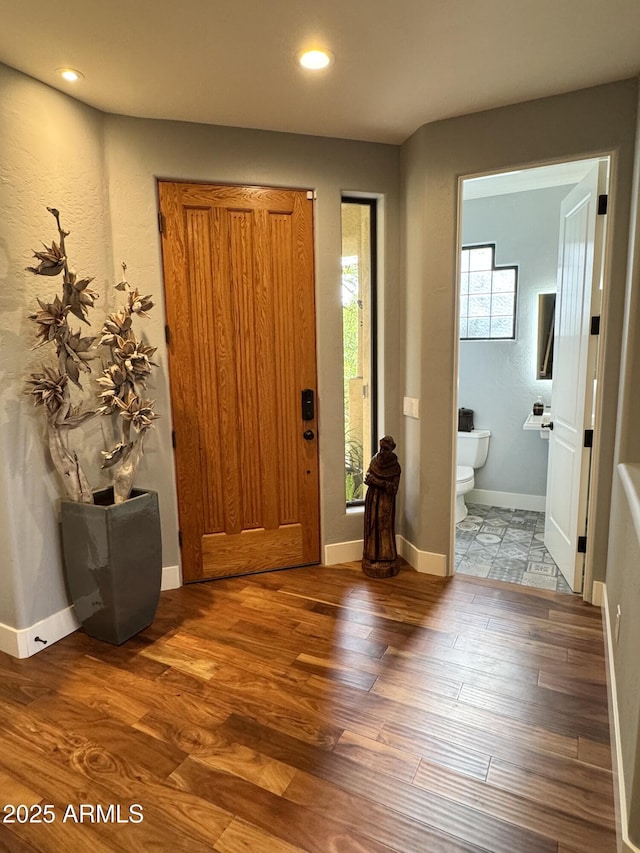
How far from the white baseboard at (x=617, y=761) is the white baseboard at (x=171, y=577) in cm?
221

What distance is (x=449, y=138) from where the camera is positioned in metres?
2.61

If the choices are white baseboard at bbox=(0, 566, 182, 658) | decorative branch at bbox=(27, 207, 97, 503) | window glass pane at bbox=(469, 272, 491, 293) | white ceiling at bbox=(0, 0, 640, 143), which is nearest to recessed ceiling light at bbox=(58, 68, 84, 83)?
white ceiling at bbox=(0, 0, 640, 143)

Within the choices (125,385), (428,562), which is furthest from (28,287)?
(428,562)

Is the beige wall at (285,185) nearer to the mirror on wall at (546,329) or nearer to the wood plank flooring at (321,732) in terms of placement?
the wood plank flooring at (321,732)

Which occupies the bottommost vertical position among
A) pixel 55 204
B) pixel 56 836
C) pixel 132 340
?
pixel 56 836

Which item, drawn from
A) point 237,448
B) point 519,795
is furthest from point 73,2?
point 519,795

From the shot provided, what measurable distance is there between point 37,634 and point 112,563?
522 mm

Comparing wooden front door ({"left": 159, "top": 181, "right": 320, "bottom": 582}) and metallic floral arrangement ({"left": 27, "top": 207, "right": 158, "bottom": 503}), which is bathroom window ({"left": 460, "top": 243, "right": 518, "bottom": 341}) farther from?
metallic floral arrangement ({"left": 27, "top": 207, "right": 158, "bottom": 503})

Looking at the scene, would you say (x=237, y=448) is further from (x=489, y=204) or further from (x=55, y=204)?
(x=489, y=204)

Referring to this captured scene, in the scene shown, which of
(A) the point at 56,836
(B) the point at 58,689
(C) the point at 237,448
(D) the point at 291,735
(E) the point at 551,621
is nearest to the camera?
(A) the point at 56,836

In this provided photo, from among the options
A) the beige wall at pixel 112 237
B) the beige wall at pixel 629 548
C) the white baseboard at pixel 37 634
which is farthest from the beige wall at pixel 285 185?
the beige wall at pixel 629 548

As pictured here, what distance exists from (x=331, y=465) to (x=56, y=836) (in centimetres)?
210

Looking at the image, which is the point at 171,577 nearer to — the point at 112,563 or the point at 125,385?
the point at 112,563

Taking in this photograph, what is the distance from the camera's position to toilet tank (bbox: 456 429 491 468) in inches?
167
